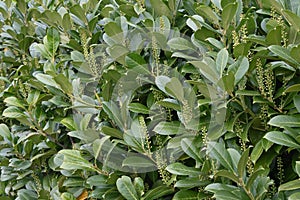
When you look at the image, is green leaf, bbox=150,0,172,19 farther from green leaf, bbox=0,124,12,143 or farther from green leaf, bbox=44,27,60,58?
green leaf, bbox=0,124,12,143

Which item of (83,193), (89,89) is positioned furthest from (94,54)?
(83,193)

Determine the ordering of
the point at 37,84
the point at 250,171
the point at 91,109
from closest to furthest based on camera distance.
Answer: the point at 250,171
the point at 91,109
the point at 37,84

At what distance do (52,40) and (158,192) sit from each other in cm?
97

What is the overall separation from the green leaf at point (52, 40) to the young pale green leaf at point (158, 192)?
917mm

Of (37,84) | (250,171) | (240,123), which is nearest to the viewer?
(250,171)

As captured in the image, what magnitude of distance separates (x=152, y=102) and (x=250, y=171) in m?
0.46

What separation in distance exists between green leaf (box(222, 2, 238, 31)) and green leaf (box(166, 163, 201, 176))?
1.69ft

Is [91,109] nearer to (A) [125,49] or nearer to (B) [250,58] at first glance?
(A) [125,49]

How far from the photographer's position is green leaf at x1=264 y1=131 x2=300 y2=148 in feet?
4.29

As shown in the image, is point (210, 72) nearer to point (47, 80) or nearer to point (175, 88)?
point (175, 88)

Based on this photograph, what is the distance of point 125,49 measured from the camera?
5.73ft

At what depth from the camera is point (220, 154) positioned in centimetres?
138

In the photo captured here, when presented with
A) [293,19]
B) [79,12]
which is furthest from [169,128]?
[79,12]

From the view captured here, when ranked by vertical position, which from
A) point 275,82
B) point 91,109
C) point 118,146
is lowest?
point 118,146
